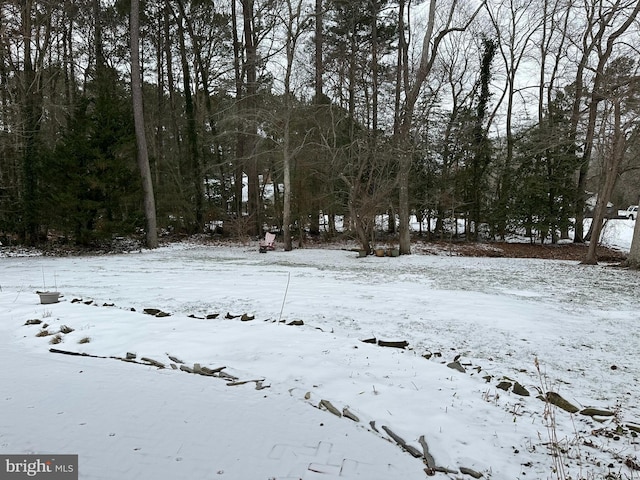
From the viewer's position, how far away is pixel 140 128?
1543 cm

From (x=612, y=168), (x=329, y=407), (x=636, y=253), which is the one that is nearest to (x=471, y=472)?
(x=329, y=407)

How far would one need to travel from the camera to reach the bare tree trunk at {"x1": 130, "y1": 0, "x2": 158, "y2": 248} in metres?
15.2

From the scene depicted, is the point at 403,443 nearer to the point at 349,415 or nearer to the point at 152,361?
the point at 349,415

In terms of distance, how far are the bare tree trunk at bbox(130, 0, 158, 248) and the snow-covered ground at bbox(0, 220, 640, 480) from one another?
31.6ft

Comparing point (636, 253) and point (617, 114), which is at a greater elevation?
point (617, 114)

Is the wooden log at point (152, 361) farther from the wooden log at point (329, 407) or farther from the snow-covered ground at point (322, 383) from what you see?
the wooden log at point (329, 407)

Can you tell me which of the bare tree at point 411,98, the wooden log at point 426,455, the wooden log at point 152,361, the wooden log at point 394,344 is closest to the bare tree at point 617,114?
the bare tree at point 411,98

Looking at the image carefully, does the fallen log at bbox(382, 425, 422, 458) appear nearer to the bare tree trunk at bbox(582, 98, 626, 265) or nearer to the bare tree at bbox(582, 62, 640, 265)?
the bare tree at bbox(582, 62, 640, 265)

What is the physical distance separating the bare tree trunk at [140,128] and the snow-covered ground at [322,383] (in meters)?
9.63

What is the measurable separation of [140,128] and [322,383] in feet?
50.5

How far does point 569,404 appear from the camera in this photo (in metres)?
3.06

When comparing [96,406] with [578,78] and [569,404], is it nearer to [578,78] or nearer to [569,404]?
[569,404]

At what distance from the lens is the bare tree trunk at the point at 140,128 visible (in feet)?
50.0

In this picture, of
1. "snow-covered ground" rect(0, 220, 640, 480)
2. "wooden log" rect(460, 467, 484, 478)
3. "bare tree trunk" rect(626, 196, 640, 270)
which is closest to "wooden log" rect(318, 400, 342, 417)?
"snow-covered ground" rect(0, 220, 640, 480)
